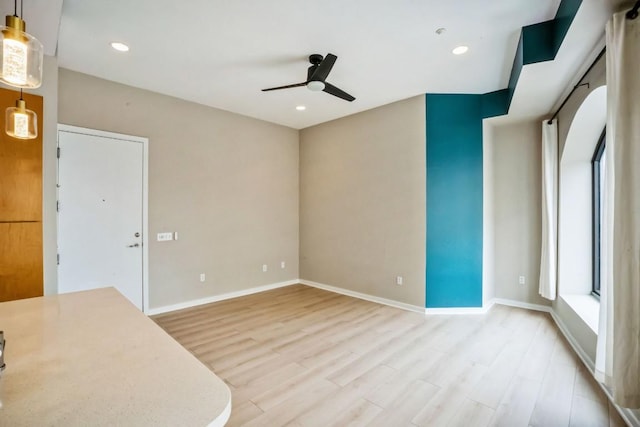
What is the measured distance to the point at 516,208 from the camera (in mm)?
4395

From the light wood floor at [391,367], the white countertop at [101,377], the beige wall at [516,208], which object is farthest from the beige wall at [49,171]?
the beige wall at [516,208]

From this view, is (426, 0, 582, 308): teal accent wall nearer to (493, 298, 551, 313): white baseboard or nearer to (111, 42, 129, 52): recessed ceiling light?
(493, 298, 551, 313): white baseboard

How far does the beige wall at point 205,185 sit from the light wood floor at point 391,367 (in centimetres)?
74

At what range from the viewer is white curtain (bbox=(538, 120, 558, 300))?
3.71 metres

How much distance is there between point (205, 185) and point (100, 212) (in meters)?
1.37

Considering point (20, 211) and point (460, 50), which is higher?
point (460, 50)

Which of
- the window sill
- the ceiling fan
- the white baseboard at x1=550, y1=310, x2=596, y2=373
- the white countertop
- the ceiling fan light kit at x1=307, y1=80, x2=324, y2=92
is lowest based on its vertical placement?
the white baseboard at x1=550, y1=310, x2=596, y2=373

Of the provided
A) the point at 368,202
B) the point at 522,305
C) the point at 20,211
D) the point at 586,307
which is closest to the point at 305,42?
the point at 368,202

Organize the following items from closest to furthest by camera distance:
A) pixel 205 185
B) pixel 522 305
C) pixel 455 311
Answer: pixel 455 311 < pixel 522 305 < pixel 205 185

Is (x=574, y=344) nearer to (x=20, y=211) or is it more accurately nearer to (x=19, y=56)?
(x=19, y=56)

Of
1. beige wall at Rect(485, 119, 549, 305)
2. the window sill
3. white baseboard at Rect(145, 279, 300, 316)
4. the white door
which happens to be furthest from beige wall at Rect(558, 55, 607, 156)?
the white door

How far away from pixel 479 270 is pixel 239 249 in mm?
3654

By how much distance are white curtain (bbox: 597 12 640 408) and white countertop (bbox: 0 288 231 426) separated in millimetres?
2258

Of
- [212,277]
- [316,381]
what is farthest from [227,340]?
[212,277]
